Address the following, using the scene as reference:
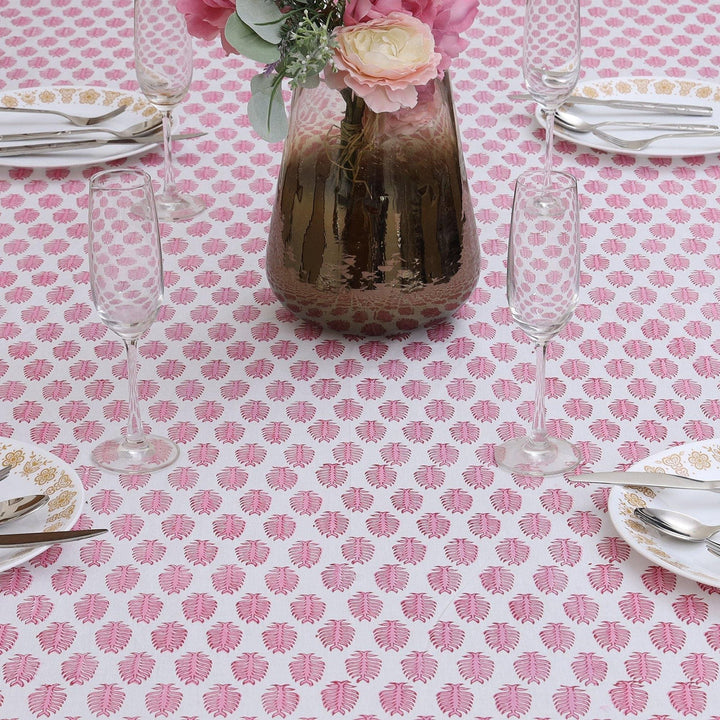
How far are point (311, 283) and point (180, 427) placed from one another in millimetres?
206

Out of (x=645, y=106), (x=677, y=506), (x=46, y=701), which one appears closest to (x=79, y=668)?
(x=46, y=701)

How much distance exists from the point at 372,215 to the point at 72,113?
2.45 ft

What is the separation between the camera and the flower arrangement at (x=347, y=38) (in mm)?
1107

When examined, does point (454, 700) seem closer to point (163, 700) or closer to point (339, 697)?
point (339, 697)

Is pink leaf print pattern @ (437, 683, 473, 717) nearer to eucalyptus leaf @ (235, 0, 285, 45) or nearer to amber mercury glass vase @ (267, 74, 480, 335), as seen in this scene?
amber mercury glass vase @ (267, 74, 480, 335)

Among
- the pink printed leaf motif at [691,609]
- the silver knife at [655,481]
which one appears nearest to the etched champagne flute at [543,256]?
the silver knife at [655,481]

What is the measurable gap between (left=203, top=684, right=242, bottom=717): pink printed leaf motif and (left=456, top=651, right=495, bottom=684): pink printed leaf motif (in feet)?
0.53

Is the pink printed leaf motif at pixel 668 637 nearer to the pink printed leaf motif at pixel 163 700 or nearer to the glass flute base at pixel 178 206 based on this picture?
the pink printed leaf motif at pixel 163 700

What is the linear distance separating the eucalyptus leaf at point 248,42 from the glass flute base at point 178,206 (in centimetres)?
49

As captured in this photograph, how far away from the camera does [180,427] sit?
120 centimetres

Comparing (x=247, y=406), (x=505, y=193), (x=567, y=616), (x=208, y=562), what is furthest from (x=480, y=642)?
(x=505, y=193)

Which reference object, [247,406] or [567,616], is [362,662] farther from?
[247,406]

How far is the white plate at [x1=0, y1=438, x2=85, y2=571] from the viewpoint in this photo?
0.99 metres

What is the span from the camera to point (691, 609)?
950mm
